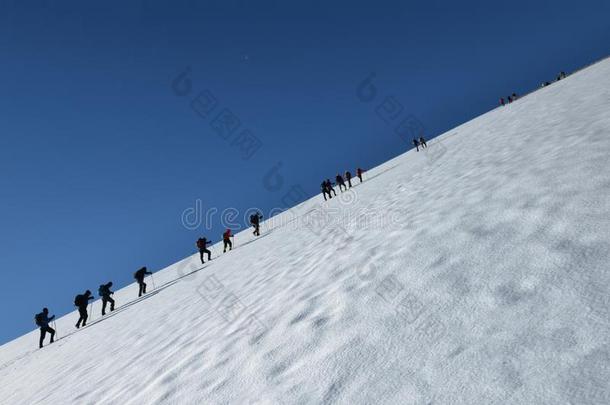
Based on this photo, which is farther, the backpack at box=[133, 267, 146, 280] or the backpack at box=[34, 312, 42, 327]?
the backpack at box=[133, 267, 146, 280]

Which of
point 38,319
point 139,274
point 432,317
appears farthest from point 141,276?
point 432,317

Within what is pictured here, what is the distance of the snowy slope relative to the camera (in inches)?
90.2

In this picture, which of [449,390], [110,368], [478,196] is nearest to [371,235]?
[478,196]

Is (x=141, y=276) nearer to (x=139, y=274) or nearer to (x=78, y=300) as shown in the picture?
(x=139, y=274)

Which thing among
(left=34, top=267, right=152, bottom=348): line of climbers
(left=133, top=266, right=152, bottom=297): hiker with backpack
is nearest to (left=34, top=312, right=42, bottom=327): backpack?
(left=34, top=267, right=152, bottom=348): line of climbers

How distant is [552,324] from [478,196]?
146 inches

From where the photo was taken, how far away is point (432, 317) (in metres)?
3.15

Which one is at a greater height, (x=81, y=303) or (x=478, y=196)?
(x=81, y=303)

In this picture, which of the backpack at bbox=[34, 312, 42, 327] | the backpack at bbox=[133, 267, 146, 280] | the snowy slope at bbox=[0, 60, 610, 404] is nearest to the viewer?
the snowy slope at bbox=[0, 60, 610, 404]

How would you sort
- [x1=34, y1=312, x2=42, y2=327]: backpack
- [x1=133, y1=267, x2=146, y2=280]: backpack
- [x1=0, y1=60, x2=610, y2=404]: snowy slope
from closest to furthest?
[x1=0, y1=60, x2=610, y2=404]: snowy slope < [x1=34, y1=312, x2=42, y2=327]: backpack < [x1=133, y1=267, x2=146, y2=280]: backpack

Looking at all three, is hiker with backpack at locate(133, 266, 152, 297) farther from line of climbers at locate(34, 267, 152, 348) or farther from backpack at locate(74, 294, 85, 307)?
backpack at locate(74, 294, 85, 307)

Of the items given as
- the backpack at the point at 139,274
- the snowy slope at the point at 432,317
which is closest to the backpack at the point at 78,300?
the backpack at the point at 139,274

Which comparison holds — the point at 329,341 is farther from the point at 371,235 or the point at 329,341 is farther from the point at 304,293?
the point at 371,235

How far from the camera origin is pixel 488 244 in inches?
157
